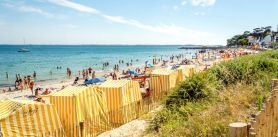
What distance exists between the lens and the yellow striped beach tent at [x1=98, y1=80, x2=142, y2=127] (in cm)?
1060

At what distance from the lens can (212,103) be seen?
281 inches

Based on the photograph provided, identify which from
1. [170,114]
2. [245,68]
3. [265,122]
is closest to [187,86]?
[170,114]

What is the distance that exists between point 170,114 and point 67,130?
3427 mm

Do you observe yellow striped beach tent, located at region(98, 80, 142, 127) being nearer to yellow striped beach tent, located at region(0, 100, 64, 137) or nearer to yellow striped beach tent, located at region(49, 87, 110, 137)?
yellow striped beach tent, located at region(49, 87, 110, 137)

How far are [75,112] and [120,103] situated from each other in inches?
82.5

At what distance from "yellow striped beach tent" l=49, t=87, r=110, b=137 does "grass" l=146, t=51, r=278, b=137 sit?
2.88 metres

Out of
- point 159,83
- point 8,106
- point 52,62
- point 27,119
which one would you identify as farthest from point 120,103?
point 52,62

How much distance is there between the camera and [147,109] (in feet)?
38.3

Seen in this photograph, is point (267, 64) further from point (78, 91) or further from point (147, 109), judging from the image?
point (78, 91)

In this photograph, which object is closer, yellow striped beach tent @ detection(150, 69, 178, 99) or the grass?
the grass

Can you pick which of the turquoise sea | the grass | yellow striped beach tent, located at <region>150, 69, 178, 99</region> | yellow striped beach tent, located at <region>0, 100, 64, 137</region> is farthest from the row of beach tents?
the turquoise sea

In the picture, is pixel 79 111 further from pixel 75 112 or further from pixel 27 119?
pixel 27 119

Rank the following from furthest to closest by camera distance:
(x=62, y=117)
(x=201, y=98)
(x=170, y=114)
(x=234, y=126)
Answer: (x=62, y=117) → (x=201, y=98) → (x=170, y=114) → (x=234, y=126)

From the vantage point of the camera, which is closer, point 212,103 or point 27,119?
point 212,103
